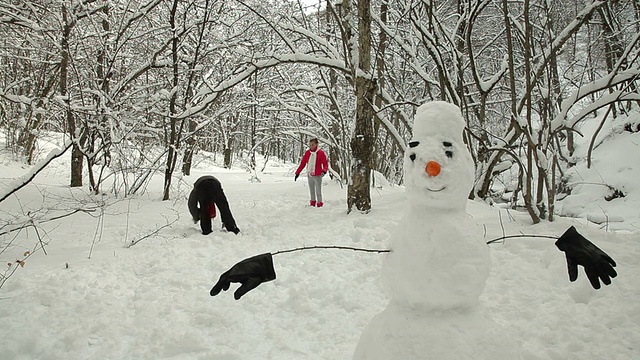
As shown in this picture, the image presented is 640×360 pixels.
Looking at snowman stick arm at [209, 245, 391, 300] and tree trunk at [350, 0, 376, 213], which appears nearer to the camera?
snowman stick arm at [209, 245, 391, 300]

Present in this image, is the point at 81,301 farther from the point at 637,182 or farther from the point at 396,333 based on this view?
the point at 637,182

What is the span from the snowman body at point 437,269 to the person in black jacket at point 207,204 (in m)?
3.91

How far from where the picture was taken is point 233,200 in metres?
8.14

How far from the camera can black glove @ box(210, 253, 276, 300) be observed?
62.0 inches

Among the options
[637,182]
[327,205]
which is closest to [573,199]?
[637,182]

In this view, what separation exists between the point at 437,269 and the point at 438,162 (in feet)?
1.48

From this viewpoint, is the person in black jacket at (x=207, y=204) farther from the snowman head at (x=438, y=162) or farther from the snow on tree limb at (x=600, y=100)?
the snow on tree limb at (x=600, y=100)

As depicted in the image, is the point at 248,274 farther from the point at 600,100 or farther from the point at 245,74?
the point at 245,74

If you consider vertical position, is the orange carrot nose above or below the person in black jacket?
above

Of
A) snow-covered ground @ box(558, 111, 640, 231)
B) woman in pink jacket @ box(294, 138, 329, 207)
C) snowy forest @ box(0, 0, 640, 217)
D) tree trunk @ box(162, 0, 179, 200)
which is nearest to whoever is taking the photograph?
snowy forest @ box(0, 0, 640, 217)

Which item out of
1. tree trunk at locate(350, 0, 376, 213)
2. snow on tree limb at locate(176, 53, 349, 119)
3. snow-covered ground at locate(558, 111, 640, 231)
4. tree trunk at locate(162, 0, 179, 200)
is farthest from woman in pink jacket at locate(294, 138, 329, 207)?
snow-covered ground at locate(558, 111, 640, 231)

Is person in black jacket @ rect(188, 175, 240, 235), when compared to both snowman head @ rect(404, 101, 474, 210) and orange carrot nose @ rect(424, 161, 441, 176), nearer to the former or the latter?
snowman head @ rect(404, 101, 474, 210)

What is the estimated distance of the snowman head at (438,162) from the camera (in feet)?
5.08

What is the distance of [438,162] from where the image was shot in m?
1.55
